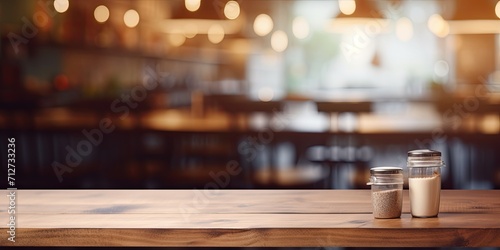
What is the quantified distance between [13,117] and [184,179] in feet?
5.51

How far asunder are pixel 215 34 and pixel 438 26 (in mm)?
2942

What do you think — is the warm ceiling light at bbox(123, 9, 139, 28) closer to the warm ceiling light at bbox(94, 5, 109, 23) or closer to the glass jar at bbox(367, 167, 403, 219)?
the warm ceiling light at bbox(94, 5, 109, 23)

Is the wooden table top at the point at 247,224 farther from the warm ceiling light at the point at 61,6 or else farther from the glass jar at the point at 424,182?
the warm ceiling light at the point at 61,6

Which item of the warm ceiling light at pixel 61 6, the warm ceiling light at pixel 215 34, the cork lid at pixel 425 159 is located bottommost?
the cork lid at pixel 425 159

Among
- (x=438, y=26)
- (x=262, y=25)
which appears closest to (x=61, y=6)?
(x=262, y=25)

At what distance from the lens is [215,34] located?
10.9 meters

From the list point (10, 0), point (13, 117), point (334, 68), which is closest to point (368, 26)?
point (334, 68)

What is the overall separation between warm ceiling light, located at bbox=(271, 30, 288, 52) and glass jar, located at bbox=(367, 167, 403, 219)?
9154 mm

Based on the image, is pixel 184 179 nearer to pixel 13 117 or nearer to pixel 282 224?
pixel 13 117

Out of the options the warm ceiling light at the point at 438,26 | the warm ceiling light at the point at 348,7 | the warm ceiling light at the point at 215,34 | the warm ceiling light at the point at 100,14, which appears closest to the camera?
the warm ceiling light at the point at 348,7

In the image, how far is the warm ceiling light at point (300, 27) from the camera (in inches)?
435

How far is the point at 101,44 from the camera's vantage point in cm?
762

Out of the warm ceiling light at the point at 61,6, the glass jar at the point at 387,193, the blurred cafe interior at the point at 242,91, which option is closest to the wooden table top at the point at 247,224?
the glass jar at the point at 387,193

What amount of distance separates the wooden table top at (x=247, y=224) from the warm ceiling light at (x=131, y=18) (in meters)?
6.93
